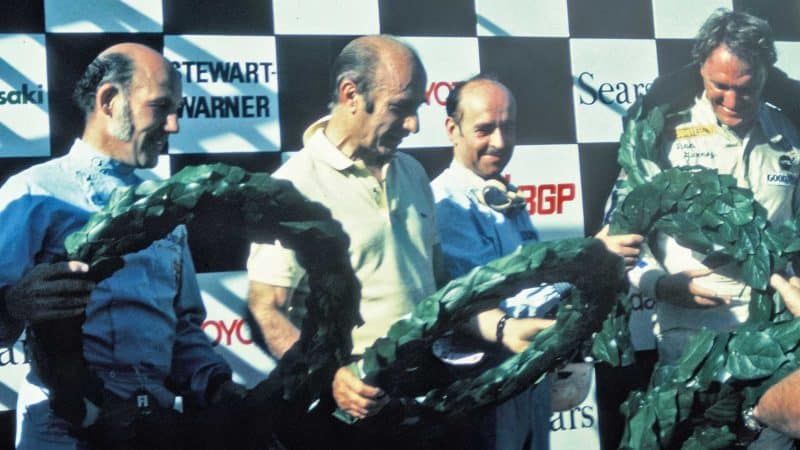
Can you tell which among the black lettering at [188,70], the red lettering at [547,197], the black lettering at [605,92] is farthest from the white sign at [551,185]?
the black lettering at [188,70]

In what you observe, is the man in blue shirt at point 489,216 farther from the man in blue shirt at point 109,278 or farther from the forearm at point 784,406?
the man in blue shirt at point 109,278

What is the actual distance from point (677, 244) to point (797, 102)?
0.48m

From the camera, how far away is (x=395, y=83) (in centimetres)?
208

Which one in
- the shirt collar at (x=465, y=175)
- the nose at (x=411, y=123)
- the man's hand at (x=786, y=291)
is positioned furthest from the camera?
the man's hand at (x=786, y=291)

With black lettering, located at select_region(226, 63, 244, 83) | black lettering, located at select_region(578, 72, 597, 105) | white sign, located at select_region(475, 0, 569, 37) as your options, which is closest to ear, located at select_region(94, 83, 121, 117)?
black lettering, located at select_region(226, 63, 244, 83)

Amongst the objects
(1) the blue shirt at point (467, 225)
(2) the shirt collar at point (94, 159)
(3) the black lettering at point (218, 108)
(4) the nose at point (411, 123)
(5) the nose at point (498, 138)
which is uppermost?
(3) the black lettering at point (218, 108)

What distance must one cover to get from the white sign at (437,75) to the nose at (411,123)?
0.04 metres

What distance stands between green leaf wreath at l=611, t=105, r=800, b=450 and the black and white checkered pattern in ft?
0.26

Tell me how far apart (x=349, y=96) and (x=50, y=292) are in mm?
674

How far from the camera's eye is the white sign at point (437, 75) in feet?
7.07

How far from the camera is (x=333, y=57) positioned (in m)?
2.10

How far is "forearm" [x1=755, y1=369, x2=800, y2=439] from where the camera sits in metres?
1.95

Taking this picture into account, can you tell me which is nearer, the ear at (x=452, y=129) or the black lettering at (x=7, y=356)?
the black lettering at (x=7, y=356)

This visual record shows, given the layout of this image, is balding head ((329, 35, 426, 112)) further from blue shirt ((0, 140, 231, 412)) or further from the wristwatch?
the wristwatch
